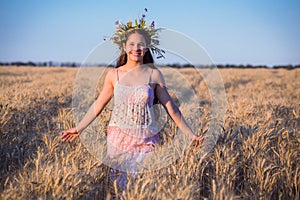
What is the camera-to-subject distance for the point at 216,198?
1.93 metres

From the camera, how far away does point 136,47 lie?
2941mm

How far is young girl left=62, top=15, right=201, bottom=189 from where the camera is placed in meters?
2.92

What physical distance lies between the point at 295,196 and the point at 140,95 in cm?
157

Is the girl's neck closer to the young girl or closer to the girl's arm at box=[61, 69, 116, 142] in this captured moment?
the young girl

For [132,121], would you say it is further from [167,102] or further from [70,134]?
[70,134]

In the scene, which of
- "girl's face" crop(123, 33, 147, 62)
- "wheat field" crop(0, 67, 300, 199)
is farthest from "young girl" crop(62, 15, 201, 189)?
"wheat field" crop(0, 67, 300, 199)

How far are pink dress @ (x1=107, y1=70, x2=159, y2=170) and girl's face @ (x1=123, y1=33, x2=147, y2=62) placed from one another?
273 mm

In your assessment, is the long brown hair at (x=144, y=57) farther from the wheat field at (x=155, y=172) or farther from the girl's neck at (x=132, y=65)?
the wheat field at (x=155, y=172)

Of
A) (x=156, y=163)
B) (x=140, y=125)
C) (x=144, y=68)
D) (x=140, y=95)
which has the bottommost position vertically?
(x=156, y=163)

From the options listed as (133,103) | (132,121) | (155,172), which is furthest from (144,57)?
(155,172)

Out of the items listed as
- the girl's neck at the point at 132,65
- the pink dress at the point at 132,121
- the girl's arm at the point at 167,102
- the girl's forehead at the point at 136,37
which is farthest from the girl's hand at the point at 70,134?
the girl's forehead at the point at 136,37

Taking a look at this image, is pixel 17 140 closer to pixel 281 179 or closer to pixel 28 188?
pixel 28 188

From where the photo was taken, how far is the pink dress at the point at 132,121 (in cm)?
292

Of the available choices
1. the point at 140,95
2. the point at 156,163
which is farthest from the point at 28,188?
the point at 140,95
